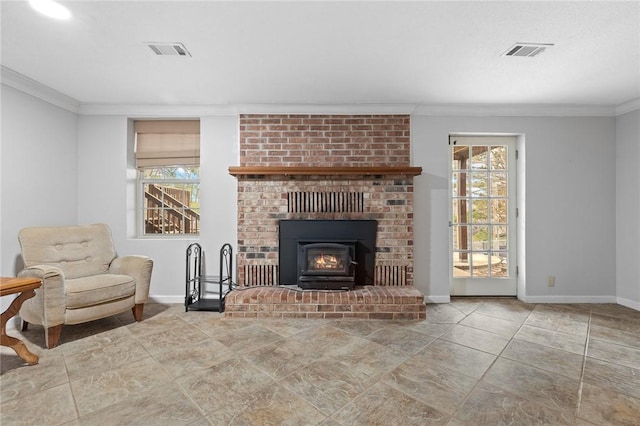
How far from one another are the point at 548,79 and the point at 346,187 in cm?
219

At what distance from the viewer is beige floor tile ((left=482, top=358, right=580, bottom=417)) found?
5.19 feet

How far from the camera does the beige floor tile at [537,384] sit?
5.19 feet

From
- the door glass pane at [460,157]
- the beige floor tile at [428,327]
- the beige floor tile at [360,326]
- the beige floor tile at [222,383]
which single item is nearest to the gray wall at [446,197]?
the door glass pane at [460,157]

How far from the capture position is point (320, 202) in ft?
10.7

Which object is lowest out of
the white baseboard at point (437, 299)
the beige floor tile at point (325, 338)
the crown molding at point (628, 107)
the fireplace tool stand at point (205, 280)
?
the beige floor tile at point (325, 338)

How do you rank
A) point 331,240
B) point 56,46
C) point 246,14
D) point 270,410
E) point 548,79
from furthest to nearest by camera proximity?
point 331,240 < point 548,79 < point 56,46 < point 246,14 < point 270,410

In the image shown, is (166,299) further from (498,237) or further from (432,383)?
(498,237)

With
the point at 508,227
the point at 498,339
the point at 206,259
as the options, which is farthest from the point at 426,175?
the point at 206,259

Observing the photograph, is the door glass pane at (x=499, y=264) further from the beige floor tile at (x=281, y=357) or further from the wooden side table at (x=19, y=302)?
the wooden side table at (x=19, y=302)

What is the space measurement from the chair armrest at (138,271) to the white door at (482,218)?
349 cm

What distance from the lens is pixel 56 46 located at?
2.11 m

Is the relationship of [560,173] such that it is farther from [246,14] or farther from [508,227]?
[246,14]

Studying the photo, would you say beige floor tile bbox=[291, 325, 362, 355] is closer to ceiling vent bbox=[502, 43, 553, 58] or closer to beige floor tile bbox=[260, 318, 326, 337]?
beige floor tile bbox=[260, 318, 326, 337]

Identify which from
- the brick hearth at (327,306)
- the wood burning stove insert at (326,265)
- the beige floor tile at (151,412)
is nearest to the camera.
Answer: the beige floor tile at (151,412)
